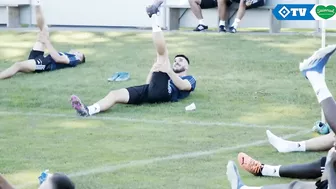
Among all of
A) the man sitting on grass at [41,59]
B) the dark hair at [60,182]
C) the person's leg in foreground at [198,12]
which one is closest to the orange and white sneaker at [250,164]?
the dark hair at [60,182]

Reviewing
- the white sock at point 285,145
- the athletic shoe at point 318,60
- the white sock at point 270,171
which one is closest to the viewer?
the athletic shoe at point 318,60

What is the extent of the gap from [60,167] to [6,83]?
536cm

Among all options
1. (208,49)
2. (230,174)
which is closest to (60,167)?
(230,174)

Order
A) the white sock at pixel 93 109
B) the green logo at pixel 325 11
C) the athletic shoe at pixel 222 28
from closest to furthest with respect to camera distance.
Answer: the green logo at pixel 325 11
the white sock at pixel 93 109
the athletic shoe at pixel 222 28

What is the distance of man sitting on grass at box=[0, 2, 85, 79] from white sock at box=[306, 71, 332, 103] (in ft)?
27.3

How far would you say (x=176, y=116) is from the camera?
1137 centimetres

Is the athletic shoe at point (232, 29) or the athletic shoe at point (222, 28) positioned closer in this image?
the athletic shoe at point (232, 29)

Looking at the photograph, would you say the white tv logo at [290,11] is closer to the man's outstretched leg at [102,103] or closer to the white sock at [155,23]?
the white sock at [155,23]

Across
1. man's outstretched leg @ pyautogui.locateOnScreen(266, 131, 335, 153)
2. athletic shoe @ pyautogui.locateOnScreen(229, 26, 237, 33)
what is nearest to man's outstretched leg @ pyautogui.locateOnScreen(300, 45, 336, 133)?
man's outstretched leg @ pyautogui.locateOnScreen(266, 131, 335, 153)

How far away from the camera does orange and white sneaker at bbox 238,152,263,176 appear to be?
26.9 ft

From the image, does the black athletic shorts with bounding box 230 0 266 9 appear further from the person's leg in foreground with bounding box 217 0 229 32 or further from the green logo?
the green logo

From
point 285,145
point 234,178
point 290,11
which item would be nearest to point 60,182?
point 234,178

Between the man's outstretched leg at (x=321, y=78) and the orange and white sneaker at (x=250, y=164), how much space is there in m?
2.10

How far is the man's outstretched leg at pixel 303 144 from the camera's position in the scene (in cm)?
876
